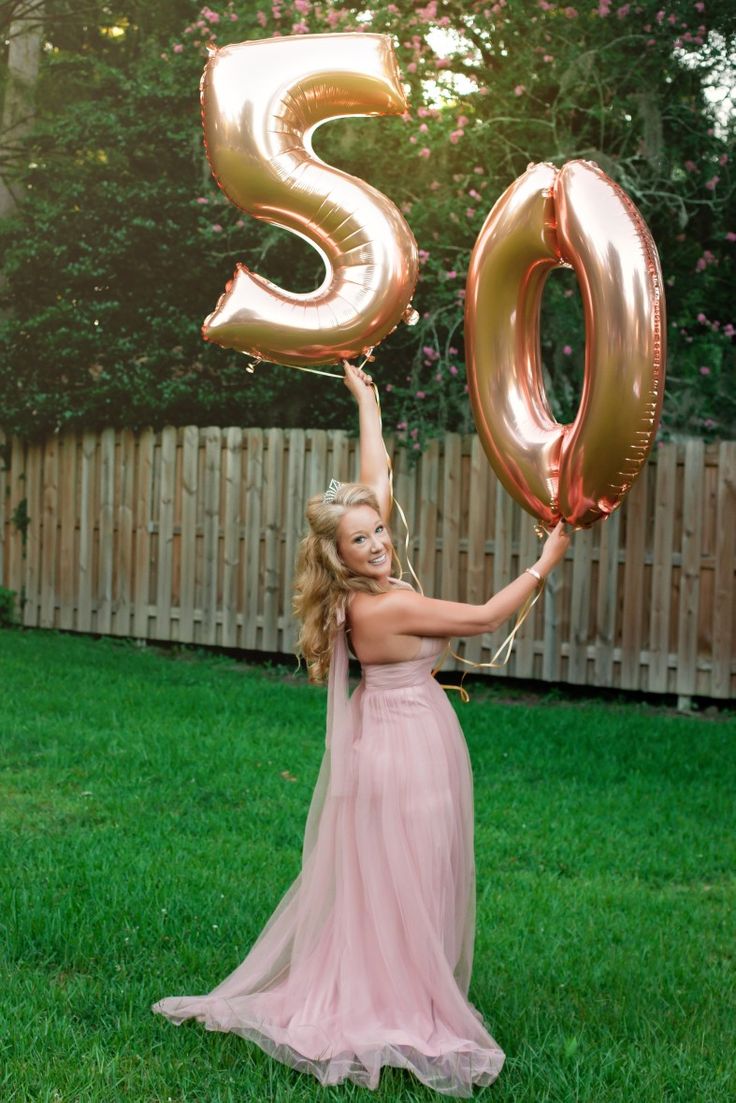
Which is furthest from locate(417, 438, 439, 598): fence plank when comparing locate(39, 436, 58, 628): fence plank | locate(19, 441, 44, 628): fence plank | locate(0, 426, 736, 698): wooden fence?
locate(19, 441, 44, 628): fence plank

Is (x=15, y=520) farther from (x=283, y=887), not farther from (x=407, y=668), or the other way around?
(x=407, y=668)

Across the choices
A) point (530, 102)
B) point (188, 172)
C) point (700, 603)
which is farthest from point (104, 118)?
point (700, 603)

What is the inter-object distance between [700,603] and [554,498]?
5691mm

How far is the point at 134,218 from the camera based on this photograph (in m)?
11.3

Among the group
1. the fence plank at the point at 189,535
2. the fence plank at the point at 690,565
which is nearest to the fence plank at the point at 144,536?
the fence plank at the point at 189,535

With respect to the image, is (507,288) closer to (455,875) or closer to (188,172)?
(455,875)

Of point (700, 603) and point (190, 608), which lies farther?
point (190, 608)

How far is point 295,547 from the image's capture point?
401 inches

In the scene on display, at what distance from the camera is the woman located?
11.2 feet

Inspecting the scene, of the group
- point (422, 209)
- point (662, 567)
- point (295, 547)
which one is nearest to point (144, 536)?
point (295, 547)

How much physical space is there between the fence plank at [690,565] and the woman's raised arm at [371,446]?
529 centimetres

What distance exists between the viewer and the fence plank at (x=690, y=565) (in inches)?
344

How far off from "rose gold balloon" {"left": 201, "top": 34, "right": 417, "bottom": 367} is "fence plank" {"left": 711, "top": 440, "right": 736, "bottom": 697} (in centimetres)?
545

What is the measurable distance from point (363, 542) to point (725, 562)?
561cm
